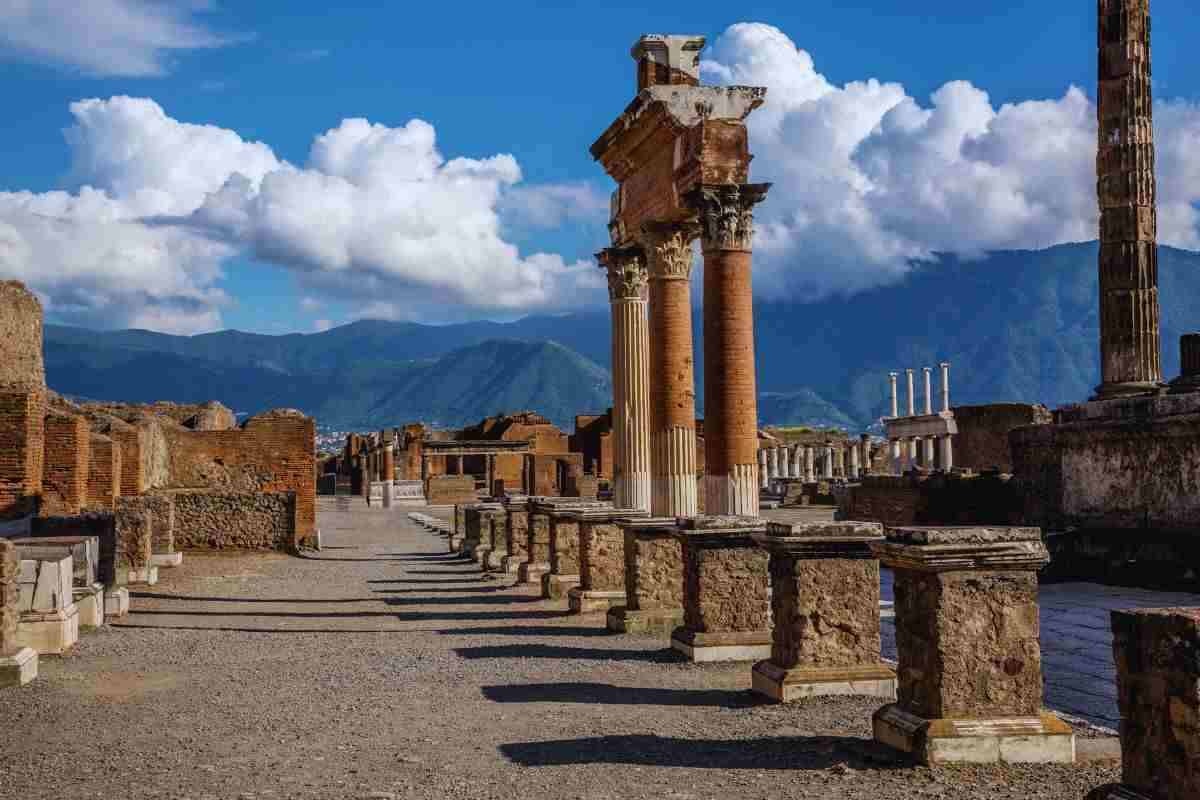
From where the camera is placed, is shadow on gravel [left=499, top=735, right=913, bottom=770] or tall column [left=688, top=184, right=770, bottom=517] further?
tall column [left=688, top=184, right=770, bottom=517]

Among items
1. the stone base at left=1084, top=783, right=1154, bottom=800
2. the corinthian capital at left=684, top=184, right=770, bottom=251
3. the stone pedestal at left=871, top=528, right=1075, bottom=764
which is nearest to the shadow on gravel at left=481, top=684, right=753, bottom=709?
the stone pedestal at left=871, top=528, right=1075, bottom=764

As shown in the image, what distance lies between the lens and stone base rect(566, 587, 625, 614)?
1302 centimetres

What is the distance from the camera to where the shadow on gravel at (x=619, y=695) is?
25.7 feet

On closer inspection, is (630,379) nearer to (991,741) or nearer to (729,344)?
(729,344)

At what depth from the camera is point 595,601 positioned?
1303 centimetres

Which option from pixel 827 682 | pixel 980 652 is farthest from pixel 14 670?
pixel 980 652

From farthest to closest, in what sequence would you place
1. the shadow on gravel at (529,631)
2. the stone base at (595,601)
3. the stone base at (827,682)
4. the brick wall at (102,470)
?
the brick wall at (102,470) < the stone base at (595,601) < the shadow on gravel at (529,631) < the stone base at (827,682)

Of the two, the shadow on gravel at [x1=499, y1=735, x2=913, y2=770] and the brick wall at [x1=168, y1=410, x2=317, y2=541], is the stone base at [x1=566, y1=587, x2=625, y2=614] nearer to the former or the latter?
the shadow on gravel at [x1=499, y1=735, x2=913, y2=770]

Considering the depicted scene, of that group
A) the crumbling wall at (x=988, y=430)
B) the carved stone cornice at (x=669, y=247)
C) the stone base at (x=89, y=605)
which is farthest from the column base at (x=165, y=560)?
the crumbling wall at (x=988, y=430)

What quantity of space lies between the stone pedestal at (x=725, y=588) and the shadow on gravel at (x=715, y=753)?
2.77m

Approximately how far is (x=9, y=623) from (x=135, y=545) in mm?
8506

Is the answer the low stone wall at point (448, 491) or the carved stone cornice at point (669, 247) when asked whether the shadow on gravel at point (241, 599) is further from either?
the low stone wall at point (448, 491)

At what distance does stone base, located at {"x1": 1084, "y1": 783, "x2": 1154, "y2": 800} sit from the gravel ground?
910 mm

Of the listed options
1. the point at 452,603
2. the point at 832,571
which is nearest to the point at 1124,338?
the point at 452,603
